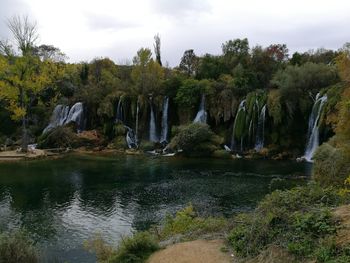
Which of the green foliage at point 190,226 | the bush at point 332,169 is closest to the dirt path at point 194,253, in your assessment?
the green foliage at point 190,226

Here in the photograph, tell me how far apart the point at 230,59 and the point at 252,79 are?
6398mm

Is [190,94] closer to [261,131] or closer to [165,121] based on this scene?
[165,121]

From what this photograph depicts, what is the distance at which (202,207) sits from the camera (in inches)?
762

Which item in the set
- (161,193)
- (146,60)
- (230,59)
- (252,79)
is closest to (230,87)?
(252,79)

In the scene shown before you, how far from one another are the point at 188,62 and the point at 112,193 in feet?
118

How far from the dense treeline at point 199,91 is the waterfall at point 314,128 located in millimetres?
610

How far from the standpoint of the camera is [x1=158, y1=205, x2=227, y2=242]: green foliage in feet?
38.3

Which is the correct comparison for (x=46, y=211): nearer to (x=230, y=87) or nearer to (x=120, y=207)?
(x=120, y=207)

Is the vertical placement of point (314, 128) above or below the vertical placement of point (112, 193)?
above

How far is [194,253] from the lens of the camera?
32.6 ft

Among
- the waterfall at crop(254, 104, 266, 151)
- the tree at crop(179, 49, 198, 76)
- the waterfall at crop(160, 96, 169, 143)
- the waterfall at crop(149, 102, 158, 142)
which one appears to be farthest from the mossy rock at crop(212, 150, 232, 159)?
the tree at crop(179, 49, 198, 76)

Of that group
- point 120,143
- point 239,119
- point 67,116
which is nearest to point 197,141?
point 239,119

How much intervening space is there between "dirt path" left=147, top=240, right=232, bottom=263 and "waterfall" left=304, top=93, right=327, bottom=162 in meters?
23.3

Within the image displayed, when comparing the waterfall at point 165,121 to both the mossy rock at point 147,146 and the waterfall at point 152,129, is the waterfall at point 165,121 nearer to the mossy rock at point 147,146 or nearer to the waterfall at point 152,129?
the waterfall at point 152,129
